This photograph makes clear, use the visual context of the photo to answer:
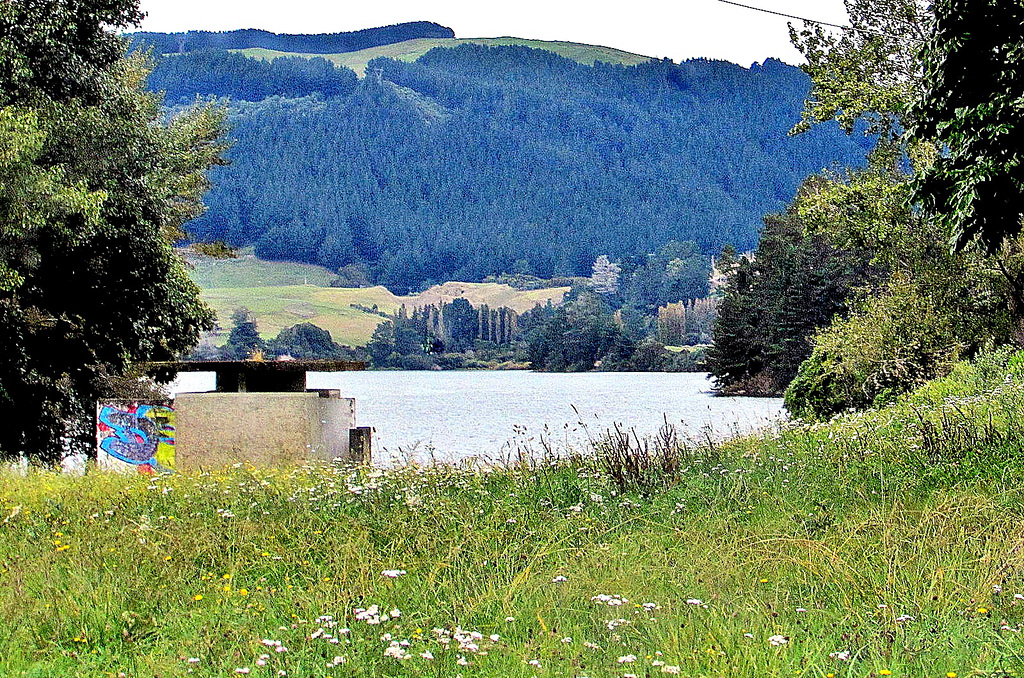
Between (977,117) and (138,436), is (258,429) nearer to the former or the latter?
(138,436)

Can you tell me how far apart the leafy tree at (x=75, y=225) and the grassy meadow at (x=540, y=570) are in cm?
676

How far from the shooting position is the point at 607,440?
11.1 meters

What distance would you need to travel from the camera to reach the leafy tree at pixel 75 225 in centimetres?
1521

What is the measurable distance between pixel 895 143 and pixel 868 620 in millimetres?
20929

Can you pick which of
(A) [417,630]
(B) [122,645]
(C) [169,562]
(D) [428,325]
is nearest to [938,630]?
(A) [417,630]

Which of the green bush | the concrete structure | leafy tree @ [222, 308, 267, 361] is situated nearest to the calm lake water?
the concrete structure

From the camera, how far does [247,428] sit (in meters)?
13.9

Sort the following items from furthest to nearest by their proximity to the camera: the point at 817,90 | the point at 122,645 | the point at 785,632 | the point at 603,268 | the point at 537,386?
the point at 603,268 < the point at 537,386 < the point at 817,90 < the point at 122,645 < the point at 785,632

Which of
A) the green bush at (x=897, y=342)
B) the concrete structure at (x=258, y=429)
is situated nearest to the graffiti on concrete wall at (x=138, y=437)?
the concrete structure at (x=258, y=429)

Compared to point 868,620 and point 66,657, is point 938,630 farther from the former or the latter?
point 66,657

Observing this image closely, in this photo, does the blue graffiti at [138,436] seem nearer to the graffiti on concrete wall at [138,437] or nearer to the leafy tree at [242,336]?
the graffiti on concrete wall at [138,437]

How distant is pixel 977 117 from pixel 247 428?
30.1 feet

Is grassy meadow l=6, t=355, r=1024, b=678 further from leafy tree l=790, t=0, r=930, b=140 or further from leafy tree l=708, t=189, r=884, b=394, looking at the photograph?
leafy tree l=708, t=189, r=884, b=394

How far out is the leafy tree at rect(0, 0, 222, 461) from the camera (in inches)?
599
